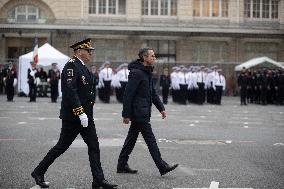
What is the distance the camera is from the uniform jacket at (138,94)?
32.7 ft

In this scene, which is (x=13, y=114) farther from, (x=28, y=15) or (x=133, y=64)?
(x=28, y=15)

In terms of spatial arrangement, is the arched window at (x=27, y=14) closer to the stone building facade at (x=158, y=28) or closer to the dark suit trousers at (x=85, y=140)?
the stone building facade at (x=158, y=28)

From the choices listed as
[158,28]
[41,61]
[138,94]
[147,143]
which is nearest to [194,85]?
[41,61]

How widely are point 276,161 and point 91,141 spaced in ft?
14.0

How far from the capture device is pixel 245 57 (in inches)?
1898

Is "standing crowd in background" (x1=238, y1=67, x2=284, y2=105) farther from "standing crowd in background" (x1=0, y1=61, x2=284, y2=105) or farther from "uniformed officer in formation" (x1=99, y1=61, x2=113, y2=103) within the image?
"uniformed officer in formation" (x1=99, y1=61, x2=113, y2=103)

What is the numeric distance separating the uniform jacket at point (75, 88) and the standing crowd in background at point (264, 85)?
81.6ft

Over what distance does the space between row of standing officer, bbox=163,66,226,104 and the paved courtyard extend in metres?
11.8

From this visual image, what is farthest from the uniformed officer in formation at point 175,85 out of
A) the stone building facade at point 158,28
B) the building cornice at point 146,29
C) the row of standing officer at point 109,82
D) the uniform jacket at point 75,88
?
the uniform jacket at point 75,88

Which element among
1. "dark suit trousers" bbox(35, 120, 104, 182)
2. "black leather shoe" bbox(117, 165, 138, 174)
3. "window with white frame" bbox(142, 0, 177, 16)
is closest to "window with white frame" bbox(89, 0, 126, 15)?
"window with white frame" bbox(142, 0, 177, 16)

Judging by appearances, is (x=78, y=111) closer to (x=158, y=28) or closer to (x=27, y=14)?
(x=158, y=28)

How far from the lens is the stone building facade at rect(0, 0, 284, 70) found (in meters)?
45.5

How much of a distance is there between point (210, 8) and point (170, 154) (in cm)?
3733

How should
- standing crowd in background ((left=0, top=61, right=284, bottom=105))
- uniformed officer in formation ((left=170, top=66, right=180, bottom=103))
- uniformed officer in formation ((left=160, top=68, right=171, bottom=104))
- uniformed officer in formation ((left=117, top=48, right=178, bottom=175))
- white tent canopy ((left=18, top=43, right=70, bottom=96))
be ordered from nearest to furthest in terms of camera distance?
uniformed officer in formation ((left=117, top=48, right=178, bottom=175)) < standing crowd in background ((left=0, top=61, right=284, bottom=105)) < uniformed officer in formation ((left=160, top=68, right=171, bottom=104)) < uniformed officer in formation ((left=170, top=66, right=180, bottom=103)) < white tent canopy ((left=18, top=43, right=70, bottom=96))
